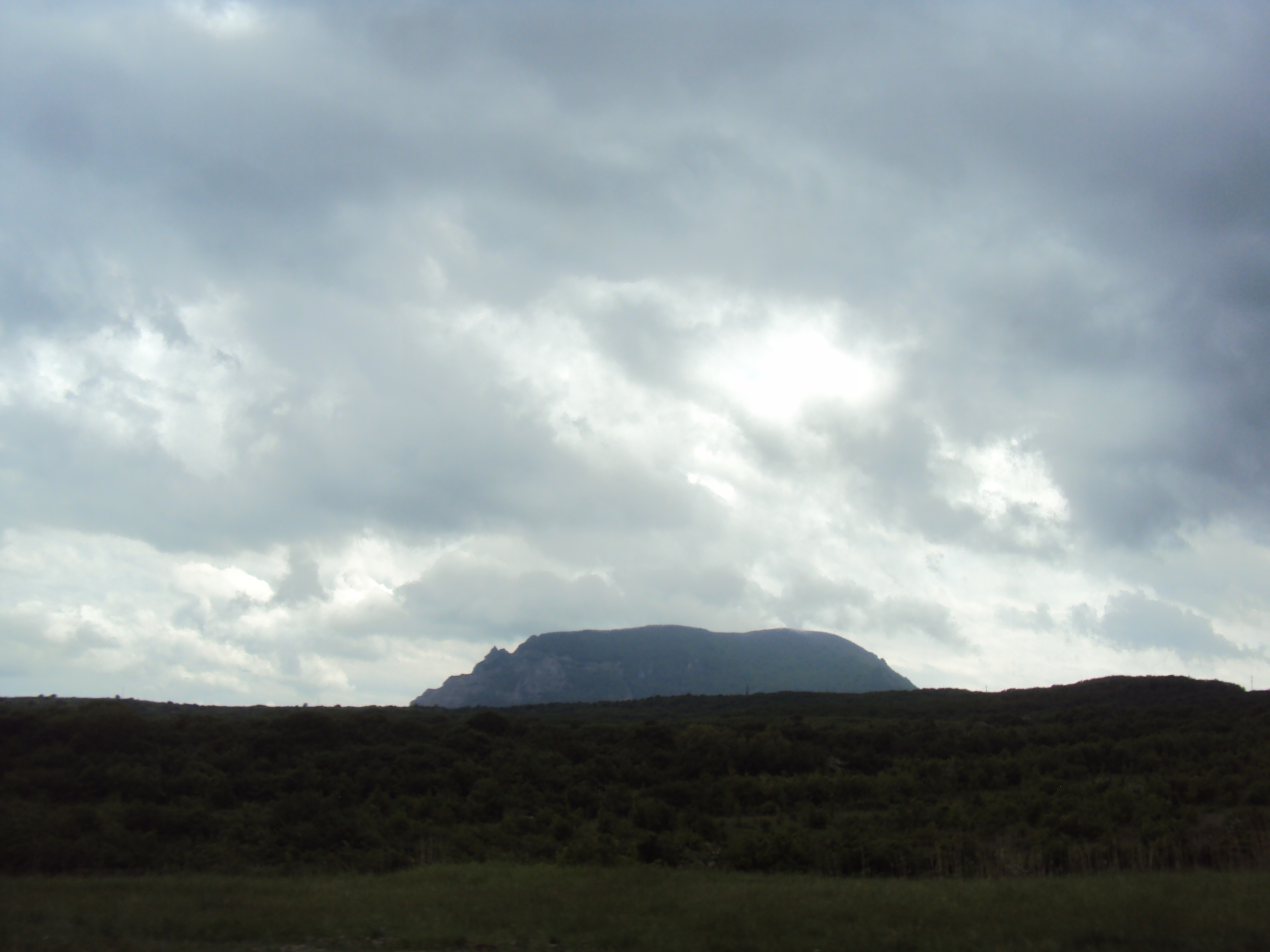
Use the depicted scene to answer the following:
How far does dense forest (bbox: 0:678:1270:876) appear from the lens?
22.1 meters

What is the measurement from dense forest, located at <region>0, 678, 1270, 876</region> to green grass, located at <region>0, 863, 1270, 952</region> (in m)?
3.61

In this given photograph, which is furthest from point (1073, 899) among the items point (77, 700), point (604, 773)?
point (77, 700)

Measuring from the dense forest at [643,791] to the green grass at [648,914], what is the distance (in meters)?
3.61

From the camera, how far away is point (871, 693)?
3103 inches

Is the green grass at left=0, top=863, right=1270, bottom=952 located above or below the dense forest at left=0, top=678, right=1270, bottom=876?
above

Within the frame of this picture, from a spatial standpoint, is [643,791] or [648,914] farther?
[643,791]

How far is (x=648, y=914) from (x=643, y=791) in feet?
64.8

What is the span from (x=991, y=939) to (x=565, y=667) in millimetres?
182502

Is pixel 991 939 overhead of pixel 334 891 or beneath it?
overhead

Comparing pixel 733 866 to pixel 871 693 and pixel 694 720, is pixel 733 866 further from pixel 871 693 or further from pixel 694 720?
pixel 871 693

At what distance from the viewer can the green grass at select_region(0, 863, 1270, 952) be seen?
12.0m

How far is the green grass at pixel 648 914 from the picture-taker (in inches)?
472

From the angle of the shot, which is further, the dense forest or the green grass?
the dense forest

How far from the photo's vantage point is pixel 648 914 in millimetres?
14664
